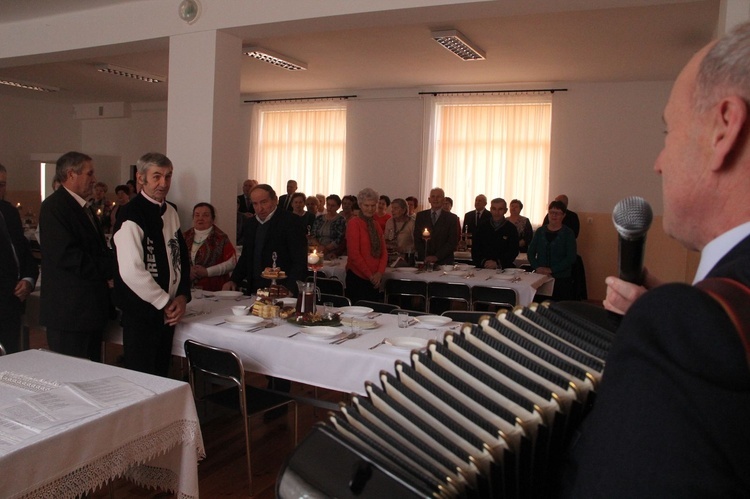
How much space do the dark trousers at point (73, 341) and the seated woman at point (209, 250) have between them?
1.16 metres

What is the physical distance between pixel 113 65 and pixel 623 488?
426 inches

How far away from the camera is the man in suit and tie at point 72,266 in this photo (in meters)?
3.58

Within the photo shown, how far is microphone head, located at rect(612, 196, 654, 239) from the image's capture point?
34.8 inches

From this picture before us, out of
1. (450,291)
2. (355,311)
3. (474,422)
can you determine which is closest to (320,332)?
(355,311)

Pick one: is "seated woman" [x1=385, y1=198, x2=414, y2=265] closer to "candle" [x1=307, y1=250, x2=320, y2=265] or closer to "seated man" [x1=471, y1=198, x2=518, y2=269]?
"seated man" [x1=471, y1=198, x2=518, y2=269]

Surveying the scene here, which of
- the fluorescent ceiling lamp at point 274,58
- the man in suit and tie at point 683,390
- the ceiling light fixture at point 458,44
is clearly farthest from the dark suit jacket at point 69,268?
the fluorescent ceiling lamp at point 274,58

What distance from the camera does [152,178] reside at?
3.51 meters

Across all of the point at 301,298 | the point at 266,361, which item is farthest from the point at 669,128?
the point at 301,298

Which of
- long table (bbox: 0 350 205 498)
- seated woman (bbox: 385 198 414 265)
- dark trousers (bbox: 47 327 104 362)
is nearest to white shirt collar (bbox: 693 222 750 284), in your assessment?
long table (bbox: 0 350 205 498)

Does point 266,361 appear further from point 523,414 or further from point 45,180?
point 45,180

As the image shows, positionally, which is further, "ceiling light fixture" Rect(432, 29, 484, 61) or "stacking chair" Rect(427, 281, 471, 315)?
"ceiling light fixture" Rect(432, 29, 484, 61)

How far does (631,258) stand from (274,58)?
8.49m

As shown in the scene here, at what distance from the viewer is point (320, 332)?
3.39 meters

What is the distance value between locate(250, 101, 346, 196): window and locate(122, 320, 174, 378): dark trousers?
868cm
